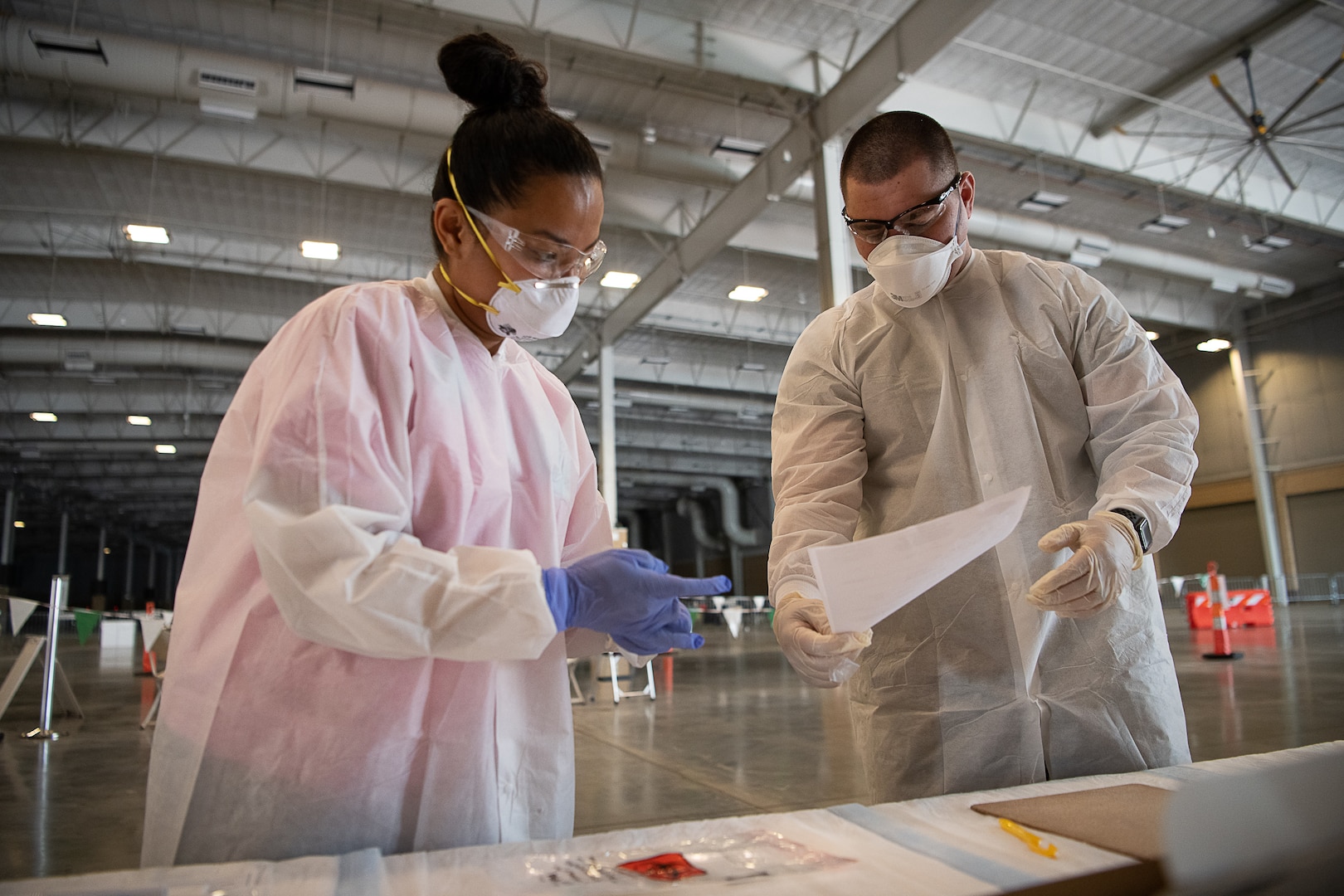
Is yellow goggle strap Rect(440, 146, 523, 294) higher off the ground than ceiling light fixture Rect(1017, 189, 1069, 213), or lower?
lower

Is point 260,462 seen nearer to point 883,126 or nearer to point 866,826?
point 866,826

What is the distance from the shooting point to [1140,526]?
1348 mm

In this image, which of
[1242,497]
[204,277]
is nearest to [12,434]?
[204,277]

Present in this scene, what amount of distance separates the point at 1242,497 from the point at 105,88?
19709mm

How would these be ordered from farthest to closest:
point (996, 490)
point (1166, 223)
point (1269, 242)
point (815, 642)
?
point (1269, 242) < point (1166, 223) < point (996, 490) < point (815, 642)

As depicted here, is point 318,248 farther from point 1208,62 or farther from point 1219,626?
point 1219,626

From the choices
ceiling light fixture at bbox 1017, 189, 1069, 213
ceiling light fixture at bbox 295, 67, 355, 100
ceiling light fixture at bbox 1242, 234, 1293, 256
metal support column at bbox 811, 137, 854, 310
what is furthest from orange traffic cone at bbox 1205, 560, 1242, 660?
ceiling light fixture at bbox 295, 67, 355, 100

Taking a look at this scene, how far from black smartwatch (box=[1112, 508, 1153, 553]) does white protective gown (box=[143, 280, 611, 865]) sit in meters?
0.90

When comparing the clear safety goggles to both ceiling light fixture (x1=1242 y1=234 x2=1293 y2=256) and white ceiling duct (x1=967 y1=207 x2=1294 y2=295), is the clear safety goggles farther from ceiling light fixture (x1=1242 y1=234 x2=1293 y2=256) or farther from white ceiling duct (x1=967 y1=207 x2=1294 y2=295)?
ceiling light fixture (x1=1242 y1=234 x2=1293 y2=256)

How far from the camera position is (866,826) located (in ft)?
3.36

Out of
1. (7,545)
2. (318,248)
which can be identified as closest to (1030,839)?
→ (318,248)

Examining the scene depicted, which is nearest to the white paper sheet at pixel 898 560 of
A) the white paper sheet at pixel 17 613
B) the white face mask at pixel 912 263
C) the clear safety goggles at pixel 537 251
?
the clear safety goggles at pixel 537 251

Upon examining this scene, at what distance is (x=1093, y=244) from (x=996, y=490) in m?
11.1

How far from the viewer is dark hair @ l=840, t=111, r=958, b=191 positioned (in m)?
1.55
